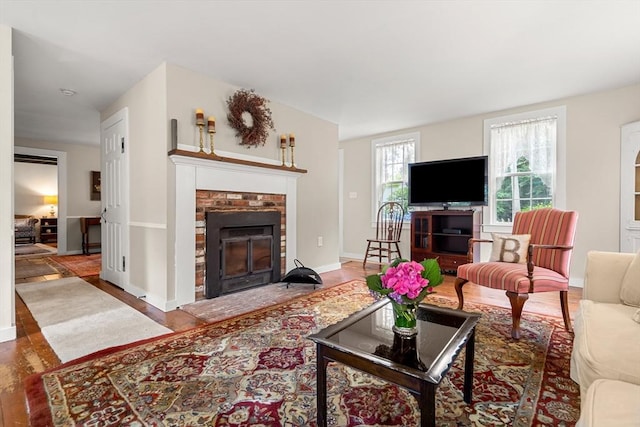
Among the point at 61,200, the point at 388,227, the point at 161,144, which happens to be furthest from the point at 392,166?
the point at 61,200

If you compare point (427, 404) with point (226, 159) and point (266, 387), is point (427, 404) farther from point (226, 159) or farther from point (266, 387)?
point (226, 159)

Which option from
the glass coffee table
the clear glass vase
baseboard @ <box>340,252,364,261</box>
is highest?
the clear glass vase

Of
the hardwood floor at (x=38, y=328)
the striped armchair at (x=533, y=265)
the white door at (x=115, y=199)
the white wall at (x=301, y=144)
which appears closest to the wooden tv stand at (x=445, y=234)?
the hardwood floor at (x=38, y=328)

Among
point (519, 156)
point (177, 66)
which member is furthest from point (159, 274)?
point (519, 156)

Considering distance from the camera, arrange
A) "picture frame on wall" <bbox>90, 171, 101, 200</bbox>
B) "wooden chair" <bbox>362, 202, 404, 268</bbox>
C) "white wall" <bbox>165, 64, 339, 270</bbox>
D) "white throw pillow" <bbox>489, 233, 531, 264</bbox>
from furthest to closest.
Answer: "picture frame on wall" <bbox>90, 171, 101, 200</bbox>, "wooden chair" <bbox>362, 202, 404, 268</bbox>, "white wall" <bbox>165, 64, 339, 270</bbox>, "white throw pillow" <bbox>489, 233, 531, 264</bbox>

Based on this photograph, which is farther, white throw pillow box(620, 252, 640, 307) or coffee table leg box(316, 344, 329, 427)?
white throw pillow box(620, 252, 640, 307)

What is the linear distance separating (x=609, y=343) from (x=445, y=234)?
3231mm

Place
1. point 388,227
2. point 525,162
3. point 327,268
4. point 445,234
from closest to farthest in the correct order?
point 525,162, point 445,234, point 327,268, point 388,227

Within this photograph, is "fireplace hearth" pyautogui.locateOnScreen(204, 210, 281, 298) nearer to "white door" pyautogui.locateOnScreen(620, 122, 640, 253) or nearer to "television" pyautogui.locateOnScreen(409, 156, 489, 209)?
"television" pyautogui.locateOnScreen(409, 156, 489, 209)

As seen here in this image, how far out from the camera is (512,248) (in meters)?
2.63

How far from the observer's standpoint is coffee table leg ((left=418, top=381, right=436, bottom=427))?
963 mm

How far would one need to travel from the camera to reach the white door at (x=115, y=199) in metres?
3.45

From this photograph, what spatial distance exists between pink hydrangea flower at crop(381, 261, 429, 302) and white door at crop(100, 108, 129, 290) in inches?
125

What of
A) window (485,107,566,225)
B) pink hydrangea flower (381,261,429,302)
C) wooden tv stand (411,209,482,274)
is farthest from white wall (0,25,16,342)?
window (485,107,566,225)
